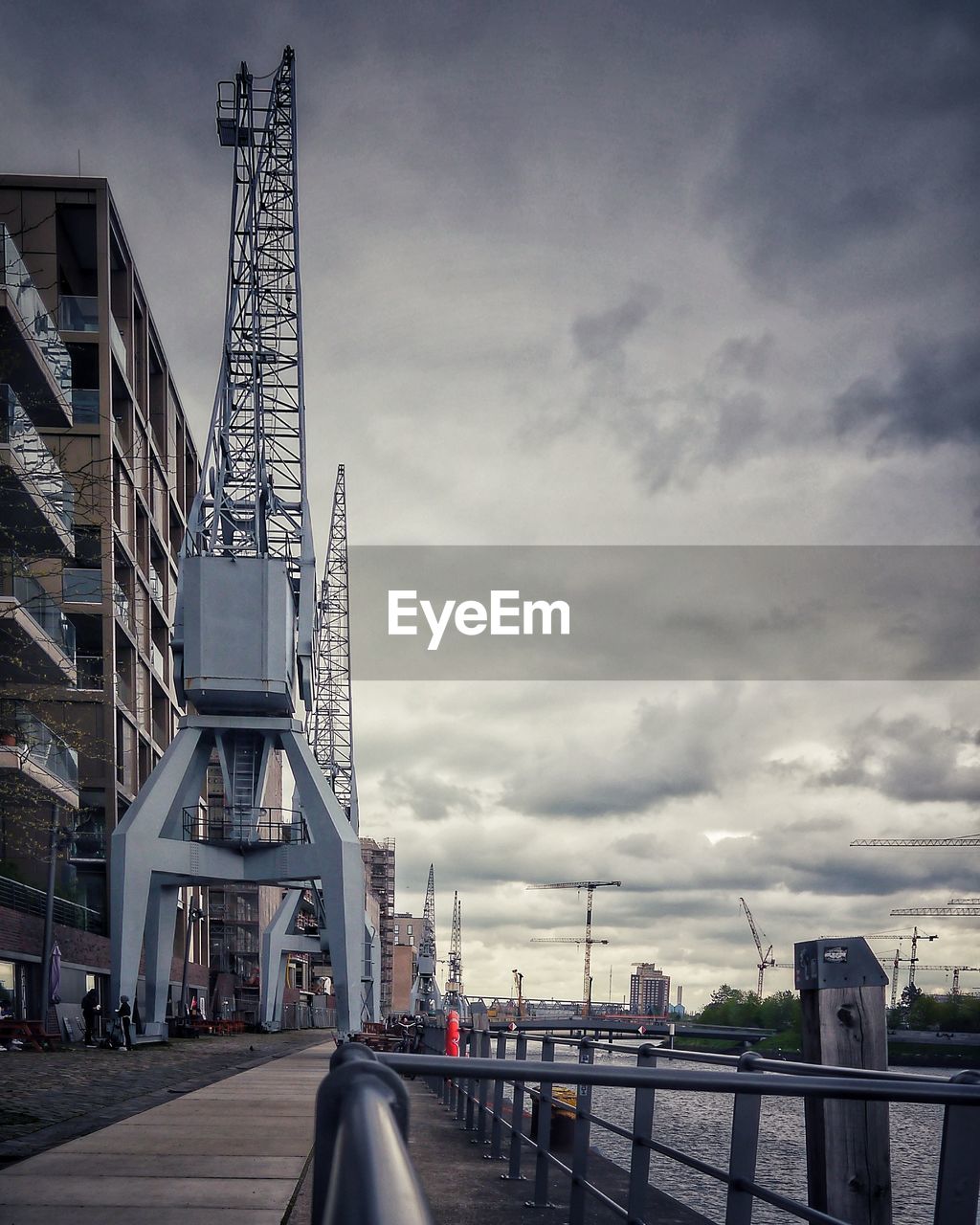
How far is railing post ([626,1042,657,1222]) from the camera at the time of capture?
6.55 meters

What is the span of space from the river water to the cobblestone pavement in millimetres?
5079

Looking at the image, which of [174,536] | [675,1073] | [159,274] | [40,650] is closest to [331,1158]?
[675,1073]

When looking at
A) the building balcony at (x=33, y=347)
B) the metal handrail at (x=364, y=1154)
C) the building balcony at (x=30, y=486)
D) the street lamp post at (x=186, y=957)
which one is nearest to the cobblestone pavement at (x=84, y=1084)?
the building balcony at (x=30, y=486)

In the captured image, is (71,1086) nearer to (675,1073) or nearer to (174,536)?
(675,1073)

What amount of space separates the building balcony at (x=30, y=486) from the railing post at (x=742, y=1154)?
987 cm

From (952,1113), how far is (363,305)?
40.3 m

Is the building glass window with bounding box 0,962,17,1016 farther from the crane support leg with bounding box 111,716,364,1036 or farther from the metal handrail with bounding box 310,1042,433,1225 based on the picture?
the metal handrail with bounding box 310,1042,433,1225

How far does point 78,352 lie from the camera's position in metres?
51.5

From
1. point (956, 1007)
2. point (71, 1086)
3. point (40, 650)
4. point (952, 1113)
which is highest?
point (40, 650)

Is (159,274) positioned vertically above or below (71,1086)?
above

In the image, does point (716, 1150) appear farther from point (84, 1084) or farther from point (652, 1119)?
point (84, 1084)

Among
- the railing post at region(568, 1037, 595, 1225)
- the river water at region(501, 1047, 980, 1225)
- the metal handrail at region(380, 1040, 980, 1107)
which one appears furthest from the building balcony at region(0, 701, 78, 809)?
the metal handrail at region(380, 1040, 980, 1107)

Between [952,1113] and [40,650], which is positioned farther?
[40,650]

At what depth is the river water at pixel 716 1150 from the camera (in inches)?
303
